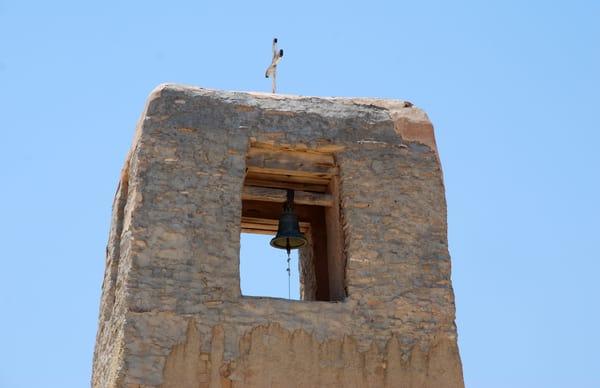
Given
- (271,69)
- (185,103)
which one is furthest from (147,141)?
(271,69)

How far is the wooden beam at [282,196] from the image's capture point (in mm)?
9789

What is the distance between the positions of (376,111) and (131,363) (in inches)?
126

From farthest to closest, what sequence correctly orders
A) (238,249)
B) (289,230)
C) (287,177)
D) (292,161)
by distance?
(287,177) → (289,230) → (292,161) → (238,249)

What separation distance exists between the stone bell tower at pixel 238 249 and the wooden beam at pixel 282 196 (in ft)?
0.06

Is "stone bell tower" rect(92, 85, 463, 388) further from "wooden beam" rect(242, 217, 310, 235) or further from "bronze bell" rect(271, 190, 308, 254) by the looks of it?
"wooden beam" rect(242, 217, 310, 235)

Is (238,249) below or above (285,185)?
below

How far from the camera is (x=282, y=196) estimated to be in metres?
9.91

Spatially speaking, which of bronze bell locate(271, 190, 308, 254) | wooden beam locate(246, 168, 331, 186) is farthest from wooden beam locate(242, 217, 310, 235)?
wooden beam locate(246, 168, 331, 186)

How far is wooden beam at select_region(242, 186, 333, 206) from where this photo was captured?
32.1ft

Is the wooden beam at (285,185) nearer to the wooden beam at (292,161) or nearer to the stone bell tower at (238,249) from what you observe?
the stone bell tower at (238,249)

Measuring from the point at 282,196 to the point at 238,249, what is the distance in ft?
3.42

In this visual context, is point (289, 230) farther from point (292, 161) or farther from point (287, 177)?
point (292, 161)

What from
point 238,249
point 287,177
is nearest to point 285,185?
point 287,177

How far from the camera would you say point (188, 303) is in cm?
870
